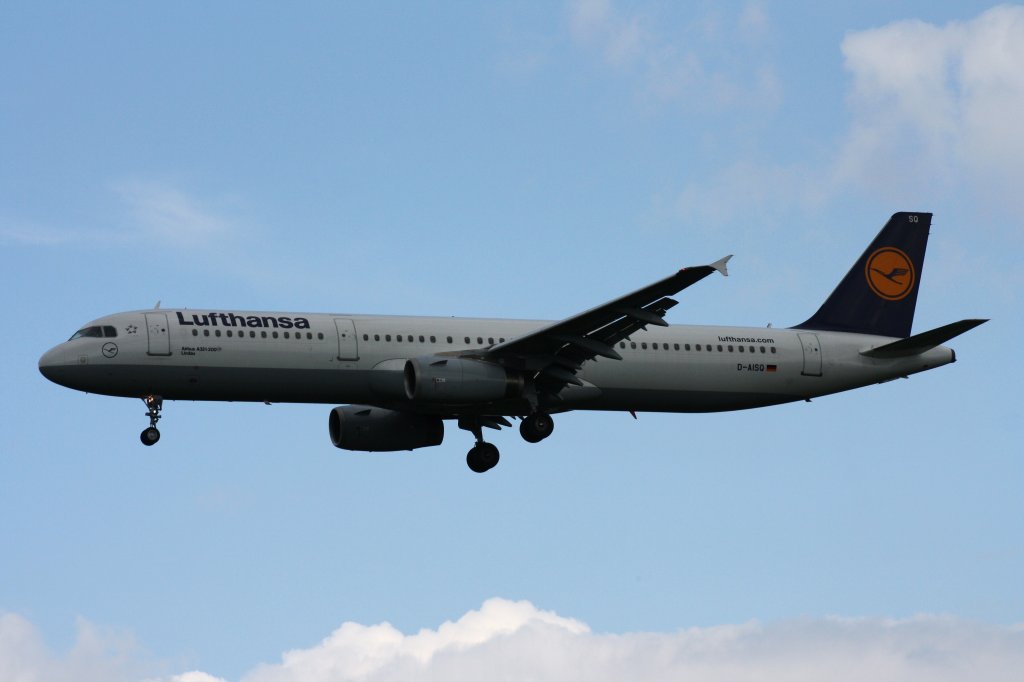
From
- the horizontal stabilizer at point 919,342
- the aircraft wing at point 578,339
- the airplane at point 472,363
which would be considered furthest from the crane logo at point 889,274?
the aircraft wing at point 578,339

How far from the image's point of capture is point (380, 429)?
4984cm

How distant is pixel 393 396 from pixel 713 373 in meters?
9.91

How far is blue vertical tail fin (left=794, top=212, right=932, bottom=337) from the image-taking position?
172 ft

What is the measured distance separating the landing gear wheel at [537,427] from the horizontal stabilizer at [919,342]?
34.5 ft

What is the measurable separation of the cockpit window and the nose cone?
0.64 meters

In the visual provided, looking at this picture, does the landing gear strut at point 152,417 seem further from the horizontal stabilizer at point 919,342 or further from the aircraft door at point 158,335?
the horizontal stabilizer at point 919,342

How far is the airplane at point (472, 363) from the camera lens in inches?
1740

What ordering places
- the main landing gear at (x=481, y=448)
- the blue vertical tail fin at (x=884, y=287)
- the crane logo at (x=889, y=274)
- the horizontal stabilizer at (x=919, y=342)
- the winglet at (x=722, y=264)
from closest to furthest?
the winglet at (x=722, y=264) < the horizontal stabilizer at (x=919, y=342) < the main landing gear at (x=481, y=448) < the blue vertical tail fin at (x=884, y=287) < the crane logo at (x=889, y=274)

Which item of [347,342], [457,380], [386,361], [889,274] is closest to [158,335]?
[347,342]

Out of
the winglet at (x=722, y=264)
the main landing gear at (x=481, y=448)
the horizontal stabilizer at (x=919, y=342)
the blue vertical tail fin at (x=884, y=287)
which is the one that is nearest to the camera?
the winglet at (x=722, y=264)

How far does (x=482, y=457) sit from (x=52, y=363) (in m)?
13.1

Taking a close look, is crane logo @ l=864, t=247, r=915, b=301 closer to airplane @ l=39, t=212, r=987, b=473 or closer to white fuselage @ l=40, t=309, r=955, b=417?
airplane @ l=39, t=212, r=987, b=473

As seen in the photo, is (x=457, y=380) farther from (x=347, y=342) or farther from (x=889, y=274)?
(x=889, y=274)

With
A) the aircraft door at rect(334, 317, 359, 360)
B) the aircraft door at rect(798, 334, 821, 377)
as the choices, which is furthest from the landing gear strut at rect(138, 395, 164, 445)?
the aircraft door at rect(798, 334, 821, 377)
